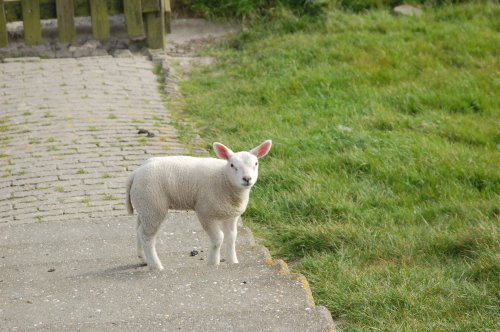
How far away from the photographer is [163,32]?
1310cm

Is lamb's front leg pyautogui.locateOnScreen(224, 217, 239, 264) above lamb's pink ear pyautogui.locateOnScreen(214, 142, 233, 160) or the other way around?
the other way around

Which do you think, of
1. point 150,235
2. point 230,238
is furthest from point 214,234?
point 150,235

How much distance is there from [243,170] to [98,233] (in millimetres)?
1922

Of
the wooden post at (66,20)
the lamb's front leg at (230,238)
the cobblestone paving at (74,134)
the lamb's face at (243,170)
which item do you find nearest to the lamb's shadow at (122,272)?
the lamb's front leg at (230,238)

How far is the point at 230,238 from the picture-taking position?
615cm

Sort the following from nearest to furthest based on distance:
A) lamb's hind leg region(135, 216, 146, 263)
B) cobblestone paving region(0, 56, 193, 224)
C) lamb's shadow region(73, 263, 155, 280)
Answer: lamb's shadow region(73, 263, 155, 280)
lamb's hind leg region(135, 216, 146, 263)
cobblestone paving region(0, 56, 193, 224)

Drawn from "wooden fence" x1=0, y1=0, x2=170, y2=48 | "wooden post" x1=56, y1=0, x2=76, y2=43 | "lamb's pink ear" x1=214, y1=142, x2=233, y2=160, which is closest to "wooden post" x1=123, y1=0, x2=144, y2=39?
"wooden fence" x1=0, y1=0, x2=170, y2=48

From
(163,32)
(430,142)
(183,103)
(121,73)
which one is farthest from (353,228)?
(163,32)

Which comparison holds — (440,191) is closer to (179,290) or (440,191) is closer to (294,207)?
(294,207)

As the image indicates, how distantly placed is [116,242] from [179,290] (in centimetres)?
184

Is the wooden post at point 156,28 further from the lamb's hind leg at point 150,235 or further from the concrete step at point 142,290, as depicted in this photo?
the lamb's hind leg at point 150,235

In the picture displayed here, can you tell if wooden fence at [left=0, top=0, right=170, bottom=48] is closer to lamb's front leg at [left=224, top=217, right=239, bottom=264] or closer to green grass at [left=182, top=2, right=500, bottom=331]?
green grass at [left=182, top=2, right=500, bottom=331]

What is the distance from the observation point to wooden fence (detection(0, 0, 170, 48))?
12578 millimetres

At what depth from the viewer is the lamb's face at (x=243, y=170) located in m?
5.75
